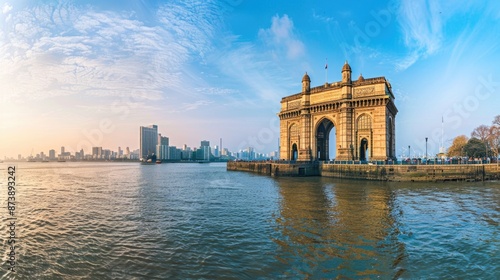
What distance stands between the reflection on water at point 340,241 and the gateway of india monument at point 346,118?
97.4 feet

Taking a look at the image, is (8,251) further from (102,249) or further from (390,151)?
(390,151)

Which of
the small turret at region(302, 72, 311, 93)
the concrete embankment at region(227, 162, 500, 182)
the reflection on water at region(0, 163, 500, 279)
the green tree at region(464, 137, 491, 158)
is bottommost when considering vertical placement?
the reflection on water at region(0, 163, 500, 279)

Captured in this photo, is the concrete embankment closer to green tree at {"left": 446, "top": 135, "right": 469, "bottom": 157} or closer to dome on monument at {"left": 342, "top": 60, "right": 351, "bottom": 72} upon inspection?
dome on monument at {"left": 342, "top": 60, "right": 351, "bottom": 72}

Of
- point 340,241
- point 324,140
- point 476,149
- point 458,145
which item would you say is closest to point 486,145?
point 476,149

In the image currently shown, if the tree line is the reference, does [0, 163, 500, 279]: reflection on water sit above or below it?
below

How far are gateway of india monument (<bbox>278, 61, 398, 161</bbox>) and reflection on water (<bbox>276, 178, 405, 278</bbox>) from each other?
97.4 ft

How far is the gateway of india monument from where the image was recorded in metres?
46.7

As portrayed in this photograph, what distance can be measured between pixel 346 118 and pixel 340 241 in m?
40.4

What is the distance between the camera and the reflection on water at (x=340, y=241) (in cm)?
901

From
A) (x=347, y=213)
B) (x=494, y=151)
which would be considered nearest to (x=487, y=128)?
(x=494, y=151)

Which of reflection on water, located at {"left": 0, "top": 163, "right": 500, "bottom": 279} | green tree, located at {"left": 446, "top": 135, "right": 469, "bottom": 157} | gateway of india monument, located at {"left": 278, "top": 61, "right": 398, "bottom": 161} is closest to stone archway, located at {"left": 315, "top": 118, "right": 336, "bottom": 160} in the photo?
gateway of india monument, located at {"left": 278, "top": 61, "right": 398, "bottom": 161}

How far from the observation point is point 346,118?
1922 inches

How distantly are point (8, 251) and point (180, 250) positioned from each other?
7.73m

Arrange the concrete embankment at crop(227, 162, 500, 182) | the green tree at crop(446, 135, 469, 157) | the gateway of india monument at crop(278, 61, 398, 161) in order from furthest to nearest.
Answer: the green tree at crop(446, 135, 469, 157), the gateway of india monument at crop(278, 61, 398, 161), the concrete embankment at crop(227, 162, 500, 182)
